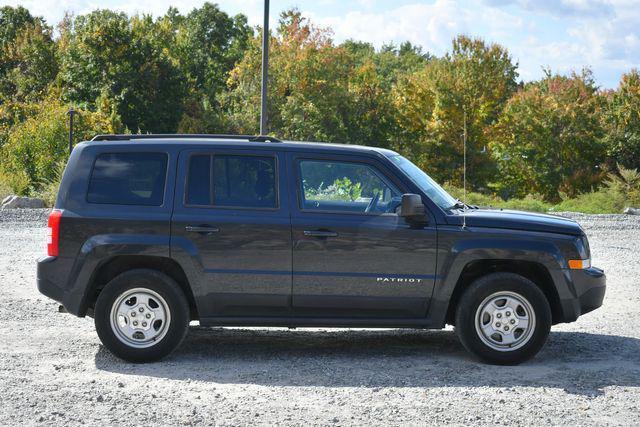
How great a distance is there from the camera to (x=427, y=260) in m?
7.67

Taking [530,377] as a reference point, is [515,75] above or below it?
above

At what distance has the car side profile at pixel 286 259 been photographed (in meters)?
7.64

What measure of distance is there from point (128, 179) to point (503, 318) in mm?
3386

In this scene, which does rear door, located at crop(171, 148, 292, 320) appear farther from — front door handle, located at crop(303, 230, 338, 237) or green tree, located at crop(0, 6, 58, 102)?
green tree, located at crop(0, 6, 58, 102)

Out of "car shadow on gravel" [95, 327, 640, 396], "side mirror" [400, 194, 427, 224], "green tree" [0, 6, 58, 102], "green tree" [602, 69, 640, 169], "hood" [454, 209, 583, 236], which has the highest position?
"green tree" [0, 6, 58, 102]

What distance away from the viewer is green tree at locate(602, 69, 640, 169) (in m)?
36.8

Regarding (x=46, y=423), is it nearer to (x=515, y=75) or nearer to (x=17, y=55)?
(x=515, y=75)

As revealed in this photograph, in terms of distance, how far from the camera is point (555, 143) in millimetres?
36750

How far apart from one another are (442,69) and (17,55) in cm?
2369

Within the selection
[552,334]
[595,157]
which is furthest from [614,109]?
[552,334]

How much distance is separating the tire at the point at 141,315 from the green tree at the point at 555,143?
30.1 meters

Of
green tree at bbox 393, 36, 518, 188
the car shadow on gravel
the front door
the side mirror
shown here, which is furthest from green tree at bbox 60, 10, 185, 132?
the side mirror

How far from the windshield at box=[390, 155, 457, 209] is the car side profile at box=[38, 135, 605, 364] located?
0.38 feet

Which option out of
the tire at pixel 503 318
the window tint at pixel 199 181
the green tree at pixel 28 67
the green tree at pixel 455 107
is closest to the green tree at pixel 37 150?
the green tree at pixel 28 67
